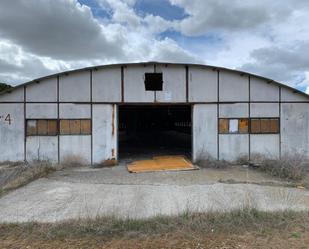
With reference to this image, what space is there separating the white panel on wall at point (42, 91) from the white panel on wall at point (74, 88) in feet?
1.05

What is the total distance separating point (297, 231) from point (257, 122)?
8654 millimetres

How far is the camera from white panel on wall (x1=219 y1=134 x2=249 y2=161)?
1331 cm

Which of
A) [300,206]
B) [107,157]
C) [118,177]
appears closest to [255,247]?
[300,206]

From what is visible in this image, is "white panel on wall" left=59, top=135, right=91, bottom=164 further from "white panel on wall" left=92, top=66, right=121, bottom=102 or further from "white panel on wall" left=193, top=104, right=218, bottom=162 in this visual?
"white panel on wall" left=193, top=104, right=218, bottom=162

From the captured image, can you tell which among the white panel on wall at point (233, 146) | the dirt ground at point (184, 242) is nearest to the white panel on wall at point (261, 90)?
the white panel on wall at point (233, 146)

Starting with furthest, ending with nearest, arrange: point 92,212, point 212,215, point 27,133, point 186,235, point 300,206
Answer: point 27,133
point 300,206
point 92,212
point 212,215
point 186,235

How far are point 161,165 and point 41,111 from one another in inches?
212

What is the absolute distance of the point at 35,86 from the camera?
12766mm

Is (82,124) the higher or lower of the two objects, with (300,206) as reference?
higher

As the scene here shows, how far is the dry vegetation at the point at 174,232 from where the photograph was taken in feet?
15.7

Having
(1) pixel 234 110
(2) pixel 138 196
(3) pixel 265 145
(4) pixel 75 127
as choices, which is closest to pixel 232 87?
(1) pixel 234 110

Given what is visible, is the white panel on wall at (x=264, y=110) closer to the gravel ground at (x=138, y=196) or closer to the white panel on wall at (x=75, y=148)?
the gravel ground at (x=138, y=196)

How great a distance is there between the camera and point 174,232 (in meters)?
5.14

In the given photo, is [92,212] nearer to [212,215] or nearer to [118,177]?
[212,215]
